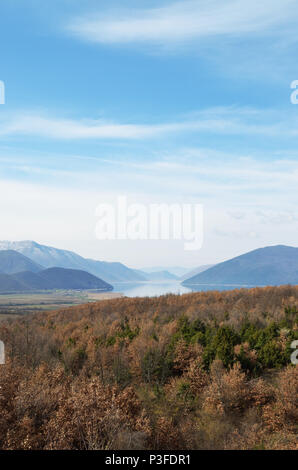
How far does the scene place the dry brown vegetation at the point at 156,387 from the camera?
69.6 feet

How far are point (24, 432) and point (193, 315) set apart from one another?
40.1 metres

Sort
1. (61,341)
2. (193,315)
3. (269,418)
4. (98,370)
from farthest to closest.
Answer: (193,315), (61,341), (98,370), (269,418)

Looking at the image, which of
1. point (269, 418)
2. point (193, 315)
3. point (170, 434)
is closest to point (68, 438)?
point (170, 434)

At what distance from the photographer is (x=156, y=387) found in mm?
35844

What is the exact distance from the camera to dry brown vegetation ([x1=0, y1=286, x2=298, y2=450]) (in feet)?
69.6

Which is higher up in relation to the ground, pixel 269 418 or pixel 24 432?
pixel 24 432

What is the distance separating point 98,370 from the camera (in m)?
37.9

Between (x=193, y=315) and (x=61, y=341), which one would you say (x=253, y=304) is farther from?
(x=61, y=341)

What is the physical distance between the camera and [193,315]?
5809 centimetres
